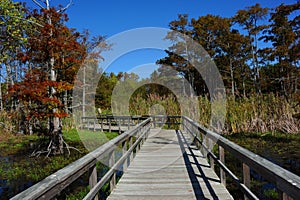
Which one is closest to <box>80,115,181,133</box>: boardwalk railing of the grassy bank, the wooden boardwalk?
the grassy bank

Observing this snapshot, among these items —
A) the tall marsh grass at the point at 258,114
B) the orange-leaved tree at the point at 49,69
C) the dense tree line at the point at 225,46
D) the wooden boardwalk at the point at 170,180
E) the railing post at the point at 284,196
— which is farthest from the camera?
the dense tree line at the point at 225,46

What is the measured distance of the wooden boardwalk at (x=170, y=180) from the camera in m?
3.23

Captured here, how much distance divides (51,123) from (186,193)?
6.49 metres

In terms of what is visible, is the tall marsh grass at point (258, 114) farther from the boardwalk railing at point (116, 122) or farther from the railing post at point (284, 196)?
the railing post at point (284, 196)

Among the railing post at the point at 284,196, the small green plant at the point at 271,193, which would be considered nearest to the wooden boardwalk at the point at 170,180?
the small green plant at the point at 271,193

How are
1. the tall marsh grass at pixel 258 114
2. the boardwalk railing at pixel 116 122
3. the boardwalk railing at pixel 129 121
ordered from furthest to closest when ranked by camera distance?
1. the boardwalk railing at pixel 116 122
2. the boardwalk railing at pixel 129 121
3. the tall marsh grass at pixel 258 114

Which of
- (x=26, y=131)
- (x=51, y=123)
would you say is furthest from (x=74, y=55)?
(x=26, y=131)

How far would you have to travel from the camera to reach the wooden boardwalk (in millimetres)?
3229

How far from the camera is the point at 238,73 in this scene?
2745 cm

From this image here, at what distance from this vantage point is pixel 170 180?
12.8 ft

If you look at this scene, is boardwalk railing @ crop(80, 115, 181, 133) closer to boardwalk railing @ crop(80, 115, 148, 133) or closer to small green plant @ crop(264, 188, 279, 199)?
boardwalk railing @ crop(80, 115, 148, 133)

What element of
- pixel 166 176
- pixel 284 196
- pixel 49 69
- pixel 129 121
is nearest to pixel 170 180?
pixel 166 176

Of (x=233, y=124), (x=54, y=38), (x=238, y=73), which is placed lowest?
(x=233, y=124)

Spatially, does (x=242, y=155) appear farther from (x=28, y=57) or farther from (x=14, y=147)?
(x=14, y=147)
